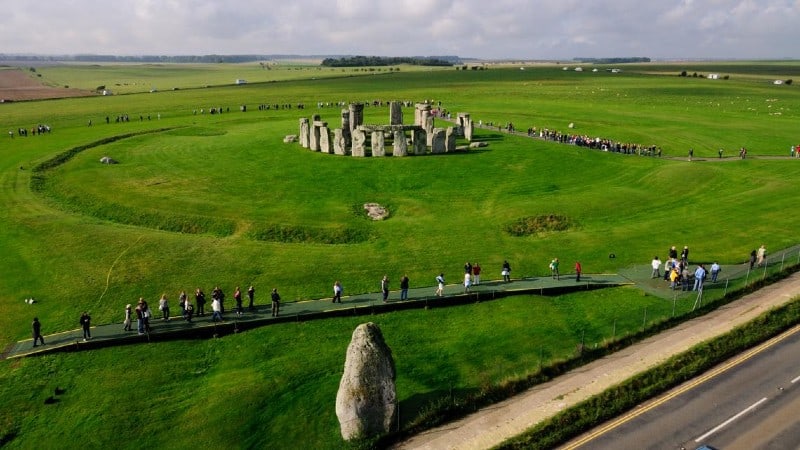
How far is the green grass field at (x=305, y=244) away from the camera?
79.4 ft

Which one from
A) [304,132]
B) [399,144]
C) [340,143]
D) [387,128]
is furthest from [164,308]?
[387,128]

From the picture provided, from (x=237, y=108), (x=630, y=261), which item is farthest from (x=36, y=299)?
(x=237, y=108)

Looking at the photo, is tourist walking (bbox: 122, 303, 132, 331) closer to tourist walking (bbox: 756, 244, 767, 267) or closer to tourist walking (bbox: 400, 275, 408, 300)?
tourist walking (bbox: 400, 275, 408, 300)

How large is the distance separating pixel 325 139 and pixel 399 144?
26.8 ft

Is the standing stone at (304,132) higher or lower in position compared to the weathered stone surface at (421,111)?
lower

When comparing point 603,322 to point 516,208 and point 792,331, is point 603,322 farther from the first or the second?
point 516,208

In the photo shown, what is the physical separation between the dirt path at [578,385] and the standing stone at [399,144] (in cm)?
3615

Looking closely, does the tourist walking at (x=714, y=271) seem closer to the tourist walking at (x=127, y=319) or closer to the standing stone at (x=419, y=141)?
the tourist walking at (x=127, y=319)

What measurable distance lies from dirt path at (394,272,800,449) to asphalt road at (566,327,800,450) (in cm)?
187

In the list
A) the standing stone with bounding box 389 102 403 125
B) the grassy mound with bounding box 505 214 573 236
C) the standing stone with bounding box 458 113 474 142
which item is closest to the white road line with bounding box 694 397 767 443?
the grassy mound with bounding box 505 214 573 236

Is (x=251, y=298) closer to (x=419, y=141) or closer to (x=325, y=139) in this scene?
(x=325, y=139)

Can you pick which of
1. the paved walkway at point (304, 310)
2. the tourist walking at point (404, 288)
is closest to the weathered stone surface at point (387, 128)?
the paved walkway at point (304, 310)

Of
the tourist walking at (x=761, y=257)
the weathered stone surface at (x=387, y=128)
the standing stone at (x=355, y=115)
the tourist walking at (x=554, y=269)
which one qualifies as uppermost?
the standing stone at (x=355, y=115)

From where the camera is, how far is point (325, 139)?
62.0 meters
